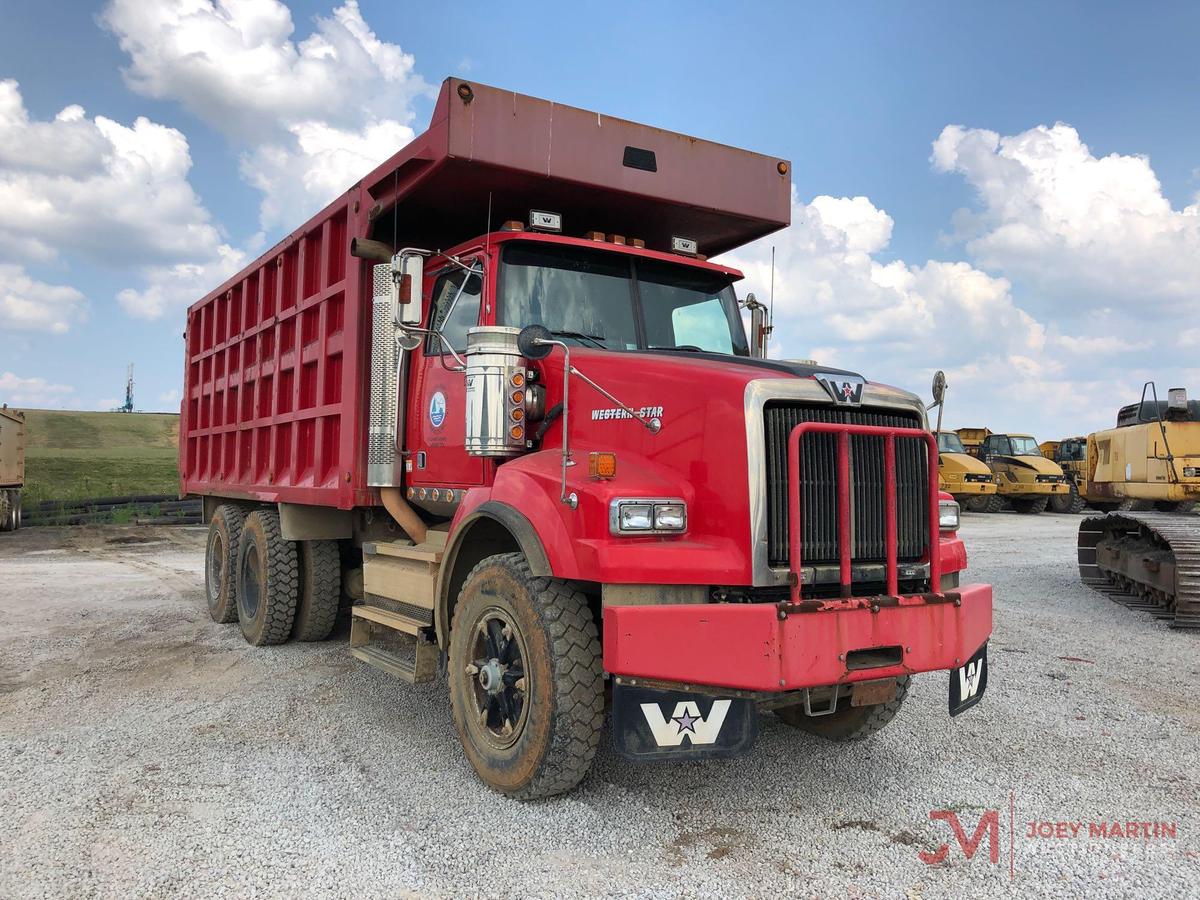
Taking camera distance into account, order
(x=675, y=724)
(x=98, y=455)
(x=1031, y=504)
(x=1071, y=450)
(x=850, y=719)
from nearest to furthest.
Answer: (x=675, y=724) < (x=850, y=719) < (x=1031, y=504) < (x=1071, y=450) < (x=98, y=455)

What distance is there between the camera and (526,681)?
12.5ft

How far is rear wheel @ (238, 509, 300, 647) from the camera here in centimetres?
707

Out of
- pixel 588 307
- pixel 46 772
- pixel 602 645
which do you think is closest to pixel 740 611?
pixel 602 645

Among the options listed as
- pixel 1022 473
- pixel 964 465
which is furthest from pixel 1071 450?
pixel 964 465

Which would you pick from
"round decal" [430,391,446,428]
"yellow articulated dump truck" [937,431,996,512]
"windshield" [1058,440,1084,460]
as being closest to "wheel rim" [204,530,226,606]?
"round decal" [430,391,446,428]

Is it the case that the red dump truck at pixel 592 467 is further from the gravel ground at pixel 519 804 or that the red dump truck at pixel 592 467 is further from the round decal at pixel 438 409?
the gravel ground at pixel 519 804

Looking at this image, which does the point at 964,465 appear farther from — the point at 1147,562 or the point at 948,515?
the point at 948,515

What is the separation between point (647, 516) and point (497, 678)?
1127mm

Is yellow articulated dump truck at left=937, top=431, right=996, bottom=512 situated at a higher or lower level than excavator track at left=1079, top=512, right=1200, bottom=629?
higher

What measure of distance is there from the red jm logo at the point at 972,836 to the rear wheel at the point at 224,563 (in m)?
6.37

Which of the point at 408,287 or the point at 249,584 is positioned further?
the point at 249,584

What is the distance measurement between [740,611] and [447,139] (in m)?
2.95

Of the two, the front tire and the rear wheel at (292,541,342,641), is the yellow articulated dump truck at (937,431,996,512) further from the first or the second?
the front tire

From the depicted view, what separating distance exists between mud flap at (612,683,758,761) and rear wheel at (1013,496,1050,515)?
2562 centimetres
